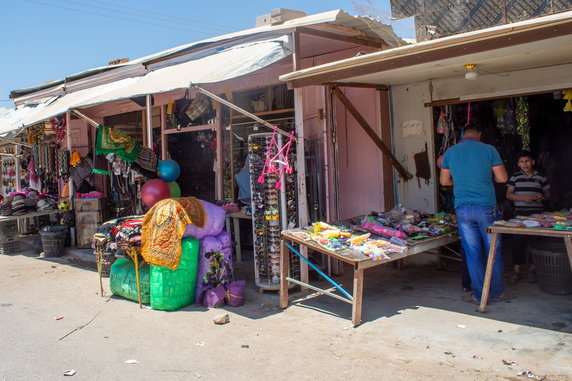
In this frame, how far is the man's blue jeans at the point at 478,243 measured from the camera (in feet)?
17.8

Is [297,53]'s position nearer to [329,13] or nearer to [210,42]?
[329,13]

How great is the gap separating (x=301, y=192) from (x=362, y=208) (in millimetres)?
1902

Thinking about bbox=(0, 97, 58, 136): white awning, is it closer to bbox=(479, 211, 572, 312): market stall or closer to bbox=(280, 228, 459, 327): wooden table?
bbox=(280, 228, 459, 327): wooden table

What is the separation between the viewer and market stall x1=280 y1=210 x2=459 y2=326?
5.02 meters

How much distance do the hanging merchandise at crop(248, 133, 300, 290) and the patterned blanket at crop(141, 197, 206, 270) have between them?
0.95m

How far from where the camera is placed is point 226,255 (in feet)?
20.6

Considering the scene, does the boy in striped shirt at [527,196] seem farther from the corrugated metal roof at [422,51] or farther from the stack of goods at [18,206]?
the stack of goods at [18,206]

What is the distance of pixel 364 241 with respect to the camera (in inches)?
218

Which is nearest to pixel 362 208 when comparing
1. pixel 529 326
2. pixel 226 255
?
pixel 226 255

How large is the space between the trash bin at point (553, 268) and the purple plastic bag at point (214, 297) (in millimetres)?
3689

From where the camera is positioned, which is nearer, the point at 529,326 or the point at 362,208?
the point at 529,326

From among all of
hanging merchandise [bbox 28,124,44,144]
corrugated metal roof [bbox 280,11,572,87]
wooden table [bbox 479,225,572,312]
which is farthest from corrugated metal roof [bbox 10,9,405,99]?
hanging merchandise [bbox 28,124,44,144]

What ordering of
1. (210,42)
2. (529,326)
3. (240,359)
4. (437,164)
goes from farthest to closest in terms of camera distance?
(210,42), (437,164), (529,326), (240,359)

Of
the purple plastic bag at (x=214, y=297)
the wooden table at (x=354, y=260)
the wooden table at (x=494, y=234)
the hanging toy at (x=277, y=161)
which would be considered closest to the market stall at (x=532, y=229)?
the wooden table at (x=494, y=234)
